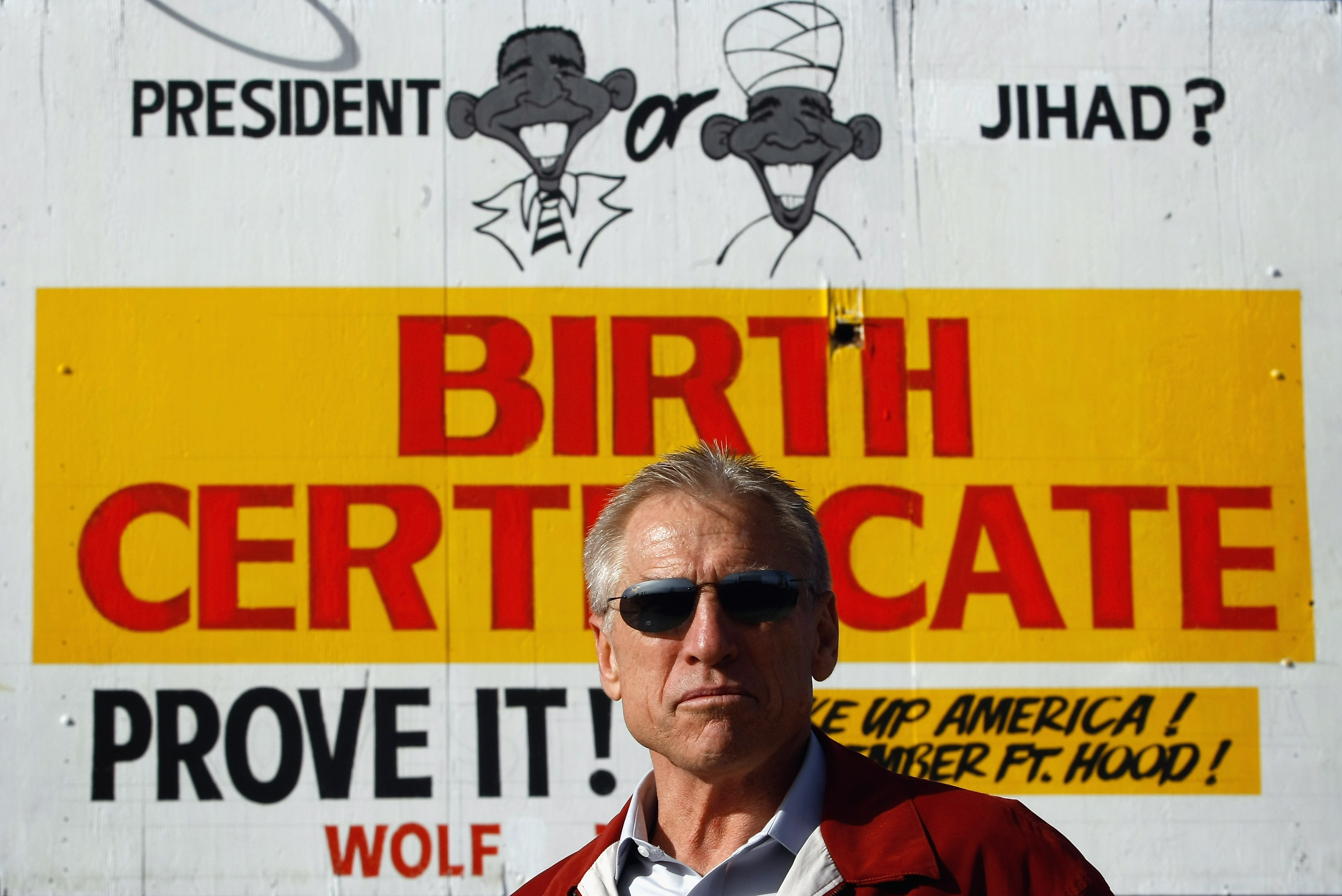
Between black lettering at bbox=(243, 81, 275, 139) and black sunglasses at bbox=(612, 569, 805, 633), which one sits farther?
black lettering at bbox=(243, 81, 275, 139)

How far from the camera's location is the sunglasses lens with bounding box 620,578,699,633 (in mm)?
1577

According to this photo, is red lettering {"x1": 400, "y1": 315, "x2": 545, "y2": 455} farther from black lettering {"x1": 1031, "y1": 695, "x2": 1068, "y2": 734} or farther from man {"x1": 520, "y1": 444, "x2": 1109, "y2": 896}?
black lettering {"x1": 1031, "y1": 695, "x2": 1068, "y2": 734}

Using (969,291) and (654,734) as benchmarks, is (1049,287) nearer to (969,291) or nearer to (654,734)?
(969,291)

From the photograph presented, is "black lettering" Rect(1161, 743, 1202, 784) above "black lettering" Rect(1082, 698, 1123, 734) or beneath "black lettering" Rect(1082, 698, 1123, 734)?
beneath

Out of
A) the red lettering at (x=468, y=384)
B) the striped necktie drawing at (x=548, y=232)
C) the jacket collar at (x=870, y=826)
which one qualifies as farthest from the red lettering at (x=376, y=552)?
the jacket collar at (x=870, y=826)

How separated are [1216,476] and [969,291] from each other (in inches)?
26.6

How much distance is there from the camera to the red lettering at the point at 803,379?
8.64ft

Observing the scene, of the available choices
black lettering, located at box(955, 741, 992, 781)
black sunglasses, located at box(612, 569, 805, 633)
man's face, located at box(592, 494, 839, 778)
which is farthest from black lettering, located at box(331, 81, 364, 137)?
black lettering, located at box(955, 741, 992, 781)

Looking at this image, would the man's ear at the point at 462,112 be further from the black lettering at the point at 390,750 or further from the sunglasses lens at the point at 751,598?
the sunglasses lens at the point at 751,598

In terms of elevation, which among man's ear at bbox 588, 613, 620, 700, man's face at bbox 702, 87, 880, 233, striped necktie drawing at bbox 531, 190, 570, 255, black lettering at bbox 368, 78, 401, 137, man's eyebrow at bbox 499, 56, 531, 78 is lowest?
man's ear at bbox 588, 613, 620, 700

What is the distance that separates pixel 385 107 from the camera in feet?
8.85

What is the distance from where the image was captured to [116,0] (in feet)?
8.84

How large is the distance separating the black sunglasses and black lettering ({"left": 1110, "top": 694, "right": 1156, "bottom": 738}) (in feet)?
4.30

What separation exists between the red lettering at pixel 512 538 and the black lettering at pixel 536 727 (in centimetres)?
14
